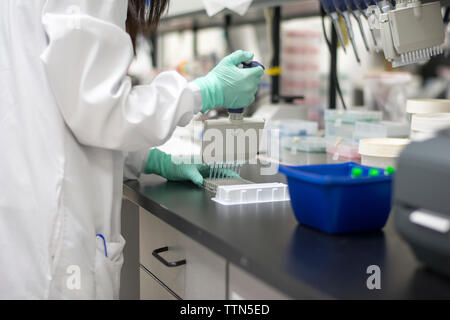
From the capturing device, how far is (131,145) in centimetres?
113

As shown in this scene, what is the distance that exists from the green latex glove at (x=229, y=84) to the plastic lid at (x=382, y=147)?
0.36 meters

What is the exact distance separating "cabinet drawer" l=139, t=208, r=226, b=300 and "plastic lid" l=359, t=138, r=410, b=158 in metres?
0.58

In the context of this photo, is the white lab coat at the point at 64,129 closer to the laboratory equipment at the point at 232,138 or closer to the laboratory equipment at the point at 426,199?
the laboratory equipment at the point at 232,138

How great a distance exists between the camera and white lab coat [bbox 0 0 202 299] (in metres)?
1.07

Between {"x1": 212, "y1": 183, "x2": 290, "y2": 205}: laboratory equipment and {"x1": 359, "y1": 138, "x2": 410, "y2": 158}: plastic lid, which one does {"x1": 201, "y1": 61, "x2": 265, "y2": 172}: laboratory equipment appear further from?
{"x1": 359, "y1": 138, "x2": 410, "y2": 158}: plastic lid

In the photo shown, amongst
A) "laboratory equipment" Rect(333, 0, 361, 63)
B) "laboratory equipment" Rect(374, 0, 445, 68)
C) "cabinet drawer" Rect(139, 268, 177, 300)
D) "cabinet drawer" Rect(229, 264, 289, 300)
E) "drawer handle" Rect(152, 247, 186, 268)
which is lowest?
"cabinet drawer" Rect(139, 268, 177, 300)

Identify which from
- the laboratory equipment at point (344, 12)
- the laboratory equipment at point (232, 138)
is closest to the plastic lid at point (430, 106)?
the laboratory equipment at point (344, 12)

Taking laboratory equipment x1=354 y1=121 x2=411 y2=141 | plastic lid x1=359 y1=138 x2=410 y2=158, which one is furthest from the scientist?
laboratory equipment x1=354 y1=121 x2=411 y2=141

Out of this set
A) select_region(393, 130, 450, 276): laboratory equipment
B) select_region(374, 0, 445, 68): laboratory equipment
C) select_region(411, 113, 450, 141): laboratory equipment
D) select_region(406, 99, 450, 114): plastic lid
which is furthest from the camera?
select_region(406, 99, 450, 114): plastic lid

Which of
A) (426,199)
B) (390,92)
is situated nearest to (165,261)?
(426,199)

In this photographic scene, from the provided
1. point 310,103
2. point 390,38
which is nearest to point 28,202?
point 390,38

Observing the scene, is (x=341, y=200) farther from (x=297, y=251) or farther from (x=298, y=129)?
(x=298, y=129)
